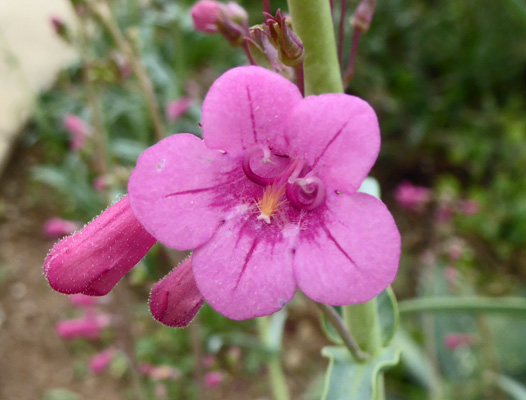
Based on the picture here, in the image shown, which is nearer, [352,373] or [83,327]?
[352,373]

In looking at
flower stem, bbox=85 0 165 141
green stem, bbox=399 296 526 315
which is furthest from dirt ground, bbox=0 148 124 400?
green stem, bbox=399 296 526 315

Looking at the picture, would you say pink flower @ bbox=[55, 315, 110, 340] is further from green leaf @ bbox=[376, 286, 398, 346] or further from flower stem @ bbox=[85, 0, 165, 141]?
green leaf @ bbox=[376, 286, 398, 346]

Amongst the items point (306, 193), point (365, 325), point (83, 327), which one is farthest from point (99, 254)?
point (83, 327)

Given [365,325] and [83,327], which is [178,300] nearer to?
[365,325]

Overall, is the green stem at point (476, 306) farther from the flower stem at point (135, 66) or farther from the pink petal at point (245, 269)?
the flower stem at point (135, 66)

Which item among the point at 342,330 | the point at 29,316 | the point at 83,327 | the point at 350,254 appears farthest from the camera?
the point at 29,316

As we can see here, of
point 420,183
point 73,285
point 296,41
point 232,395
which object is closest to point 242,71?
point 296,41
